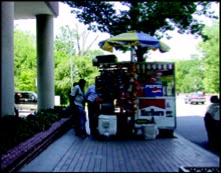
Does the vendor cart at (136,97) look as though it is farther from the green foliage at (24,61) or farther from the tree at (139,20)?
the green foliage at (24,61)

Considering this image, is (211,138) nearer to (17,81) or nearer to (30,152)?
(30,152)

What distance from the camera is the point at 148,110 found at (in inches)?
447

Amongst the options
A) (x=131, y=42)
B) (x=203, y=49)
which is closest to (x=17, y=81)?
(x=131, y=42)

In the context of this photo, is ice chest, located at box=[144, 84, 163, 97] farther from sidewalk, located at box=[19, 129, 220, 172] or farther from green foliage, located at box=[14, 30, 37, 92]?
green foliage, located at box=[14, 30, 37, 92]

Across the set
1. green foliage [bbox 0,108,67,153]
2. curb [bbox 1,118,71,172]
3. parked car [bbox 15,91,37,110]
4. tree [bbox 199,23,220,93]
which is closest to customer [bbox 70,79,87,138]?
curb [bbox 1,118,71,172]

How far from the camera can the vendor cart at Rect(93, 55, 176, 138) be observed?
11.2m

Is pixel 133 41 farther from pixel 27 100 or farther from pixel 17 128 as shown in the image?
pixel 27 100

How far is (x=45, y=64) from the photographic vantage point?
15805 mm

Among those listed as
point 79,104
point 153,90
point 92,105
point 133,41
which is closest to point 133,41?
point 133,41

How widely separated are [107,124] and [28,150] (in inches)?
138

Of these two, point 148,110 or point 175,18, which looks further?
point 148,110

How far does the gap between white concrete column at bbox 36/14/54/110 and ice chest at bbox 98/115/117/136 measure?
17.4 ft

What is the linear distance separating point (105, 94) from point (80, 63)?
3.53ft

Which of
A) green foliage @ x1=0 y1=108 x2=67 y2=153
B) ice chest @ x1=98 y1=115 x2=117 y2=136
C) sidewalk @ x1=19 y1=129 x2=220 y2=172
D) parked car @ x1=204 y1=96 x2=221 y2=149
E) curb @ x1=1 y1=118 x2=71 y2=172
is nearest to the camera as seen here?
curb @ x1=1 y1=118 x2=71 y2=172
